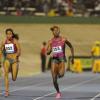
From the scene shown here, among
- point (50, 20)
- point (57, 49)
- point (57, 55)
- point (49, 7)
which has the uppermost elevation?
point (57, 49)

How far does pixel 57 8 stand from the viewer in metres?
42.9

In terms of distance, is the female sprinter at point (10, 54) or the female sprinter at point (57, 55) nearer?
the female sprinter at point (57, 55)

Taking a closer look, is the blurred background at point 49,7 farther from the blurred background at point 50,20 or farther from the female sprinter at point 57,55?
the female sprinter at point 57,55

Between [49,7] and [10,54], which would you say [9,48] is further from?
[49,7]

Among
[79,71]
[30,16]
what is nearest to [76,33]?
[30,16]

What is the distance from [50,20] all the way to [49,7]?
114 cm

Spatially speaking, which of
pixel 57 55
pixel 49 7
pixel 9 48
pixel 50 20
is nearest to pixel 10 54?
pixel 9 48

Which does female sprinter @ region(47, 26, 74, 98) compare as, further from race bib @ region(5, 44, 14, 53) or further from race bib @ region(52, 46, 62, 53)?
race bib @ region(5, 44, 14, 53)

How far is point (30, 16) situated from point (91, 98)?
2864cm

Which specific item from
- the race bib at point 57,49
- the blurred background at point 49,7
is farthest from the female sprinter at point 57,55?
the blurred background at point 49,7

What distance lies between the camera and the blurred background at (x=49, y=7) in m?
42.5

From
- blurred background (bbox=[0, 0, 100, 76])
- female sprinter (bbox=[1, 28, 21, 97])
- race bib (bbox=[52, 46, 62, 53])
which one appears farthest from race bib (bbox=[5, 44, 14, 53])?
blurred background (bbox=[0, 0, 100, 76])

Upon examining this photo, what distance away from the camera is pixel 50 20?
4250 cm

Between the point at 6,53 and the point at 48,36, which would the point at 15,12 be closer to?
the point at 48,36
